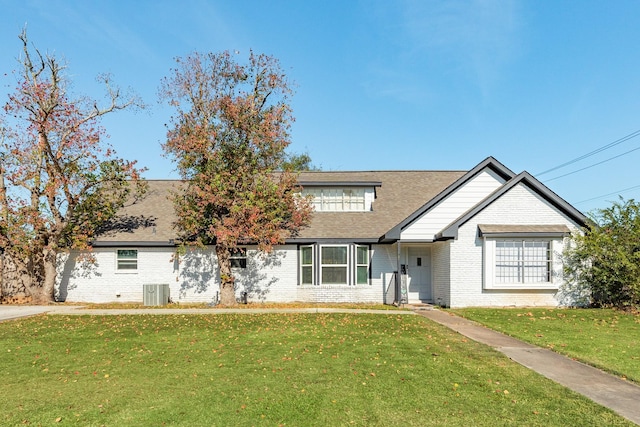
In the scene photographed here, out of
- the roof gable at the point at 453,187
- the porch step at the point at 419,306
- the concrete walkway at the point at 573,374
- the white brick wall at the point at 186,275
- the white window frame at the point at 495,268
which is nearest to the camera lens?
the concrete walkway at the point at 573,374

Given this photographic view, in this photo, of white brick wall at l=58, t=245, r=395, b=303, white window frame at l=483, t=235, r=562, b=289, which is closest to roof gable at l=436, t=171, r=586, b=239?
white window frame at l=483, t=235, r=562, b=289

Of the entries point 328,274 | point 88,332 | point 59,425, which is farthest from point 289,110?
point 59,425

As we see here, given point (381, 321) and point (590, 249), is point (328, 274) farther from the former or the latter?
point (590, 249)

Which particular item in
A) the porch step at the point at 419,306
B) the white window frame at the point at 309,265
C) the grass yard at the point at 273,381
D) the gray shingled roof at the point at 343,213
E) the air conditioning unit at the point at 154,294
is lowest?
the porch step at the point at 419,306

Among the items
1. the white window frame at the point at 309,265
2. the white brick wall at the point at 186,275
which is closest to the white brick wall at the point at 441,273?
the white brick wall at the point at 186,275

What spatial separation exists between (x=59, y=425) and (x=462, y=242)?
15.7 metres

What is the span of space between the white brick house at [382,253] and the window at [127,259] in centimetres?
6

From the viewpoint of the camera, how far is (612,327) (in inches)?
520

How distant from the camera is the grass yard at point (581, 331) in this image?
894 centimetres

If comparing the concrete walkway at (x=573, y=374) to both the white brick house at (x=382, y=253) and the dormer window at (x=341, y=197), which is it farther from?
the dormer window at (x=341, y=197)

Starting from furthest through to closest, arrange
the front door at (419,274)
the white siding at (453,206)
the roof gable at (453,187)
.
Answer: the front door at (419,274)
the white siding at (453,206)
the roof gable at (453,187)

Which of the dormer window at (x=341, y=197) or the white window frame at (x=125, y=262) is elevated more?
the dormer window at (x=341, y=197)

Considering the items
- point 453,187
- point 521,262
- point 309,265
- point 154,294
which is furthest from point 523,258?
Answer: point 154,294

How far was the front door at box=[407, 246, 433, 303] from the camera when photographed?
2086cm
